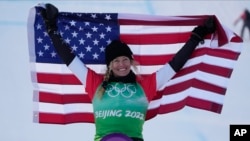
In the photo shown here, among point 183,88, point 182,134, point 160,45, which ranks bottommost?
point 182,134

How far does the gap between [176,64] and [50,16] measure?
26.7 inches

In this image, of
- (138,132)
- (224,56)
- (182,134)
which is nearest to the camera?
(138,132)

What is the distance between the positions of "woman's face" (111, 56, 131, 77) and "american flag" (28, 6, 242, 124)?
310 millimetres

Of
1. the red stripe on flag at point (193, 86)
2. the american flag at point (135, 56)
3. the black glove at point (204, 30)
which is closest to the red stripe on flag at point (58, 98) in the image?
the american flag at point (135, 56)

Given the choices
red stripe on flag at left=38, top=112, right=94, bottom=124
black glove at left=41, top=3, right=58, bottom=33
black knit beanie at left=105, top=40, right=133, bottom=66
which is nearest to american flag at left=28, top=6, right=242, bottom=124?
red stripe on flag at left=38, top=112, right=94, bottom=124

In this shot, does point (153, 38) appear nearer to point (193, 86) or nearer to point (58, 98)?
point (193, 86)

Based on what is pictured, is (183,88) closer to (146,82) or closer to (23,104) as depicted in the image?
(146,82)

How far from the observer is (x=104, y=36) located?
10.5 ft

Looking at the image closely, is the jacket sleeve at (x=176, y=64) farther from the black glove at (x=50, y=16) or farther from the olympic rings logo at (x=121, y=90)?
the black glove at (x=50, y=16)

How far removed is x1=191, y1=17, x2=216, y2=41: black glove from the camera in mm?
3000

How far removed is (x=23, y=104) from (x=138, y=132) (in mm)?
1193

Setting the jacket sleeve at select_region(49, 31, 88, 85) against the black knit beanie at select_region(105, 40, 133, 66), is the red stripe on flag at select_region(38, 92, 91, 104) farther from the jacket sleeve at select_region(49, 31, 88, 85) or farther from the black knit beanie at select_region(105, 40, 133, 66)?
the black knit beanie at select_region(105, 40, 133, 66)

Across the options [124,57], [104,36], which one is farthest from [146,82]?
[104,36]

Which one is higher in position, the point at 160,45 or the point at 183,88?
the point at 160,45
